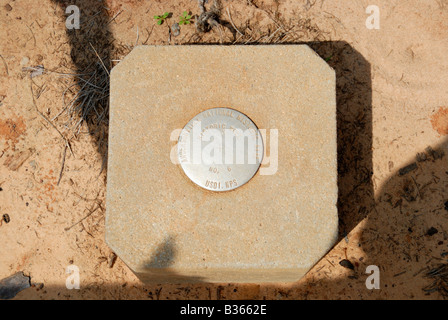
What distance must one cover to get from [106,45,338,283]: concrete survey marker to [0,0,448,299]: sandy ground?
2.10 feet

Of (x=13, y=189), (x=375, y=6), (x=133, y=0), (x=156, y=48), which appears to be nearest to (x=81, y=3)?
(x=133, y=0)

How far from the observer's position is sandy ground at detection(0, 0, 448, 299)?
114 inches

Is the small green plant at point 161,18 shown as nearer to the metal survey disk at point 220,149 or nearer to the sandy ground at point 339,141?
the sandy ground at point 339,141

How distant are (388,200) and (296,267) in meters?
1.23

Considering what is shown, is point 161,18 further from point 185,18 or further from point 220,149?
point 220,149

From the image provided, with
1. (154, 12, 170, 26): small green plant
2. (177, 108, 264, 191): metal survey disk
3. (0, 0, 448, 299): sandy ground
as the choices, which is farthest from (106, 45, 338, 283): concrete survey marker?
(154, 12, 170, 26): small green plant

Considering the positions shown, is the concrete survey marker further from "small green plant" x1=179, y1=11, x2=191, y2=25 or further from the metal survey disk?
"small green plant" x1=179, y1=11, x2=191, y2=25

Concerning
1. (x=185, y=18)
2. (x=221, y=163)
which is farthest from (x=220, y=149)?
(x=185, y=18)

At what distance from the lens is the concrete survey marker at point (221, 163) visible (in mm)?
2340

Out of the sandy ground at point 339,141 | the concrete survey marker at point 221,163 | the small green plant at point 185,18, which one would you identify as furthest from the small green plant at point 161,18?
the concrete survey marker at point 221,163

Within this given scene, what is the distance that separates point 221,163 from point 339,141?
128 centimetres

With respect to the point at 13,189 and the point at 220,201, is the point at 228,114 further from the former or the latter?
the point at 13,189

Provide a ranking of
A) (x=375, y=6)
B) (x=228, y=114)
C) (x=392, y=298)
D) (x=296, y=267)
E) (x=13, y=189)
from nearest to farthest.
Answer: (x=296, y=267)
(x=228, y=114)
(x=392, y=298)
(x=13, y=189)
(x=375, y=6)

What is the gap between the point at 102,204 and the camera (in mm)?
2990
